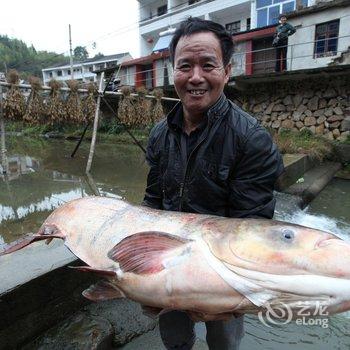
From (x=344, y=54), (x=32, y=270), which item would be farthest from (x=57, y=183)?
(x=344, y=54)

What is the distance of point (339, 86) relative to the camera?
12.5m

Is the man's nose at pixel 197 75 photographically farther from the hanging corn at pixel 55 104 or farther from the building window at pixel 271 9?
the building window at pixel 271 9

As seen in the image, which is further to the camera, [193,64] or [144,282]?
[193,64]

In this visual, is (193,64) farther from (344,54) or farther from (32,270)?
(344,54)

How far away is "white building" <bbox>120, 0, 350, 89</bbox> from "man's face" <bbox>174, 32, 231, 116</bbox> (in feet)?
13.4

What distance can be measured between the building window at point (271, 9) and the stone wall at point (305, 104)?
812 centimetres

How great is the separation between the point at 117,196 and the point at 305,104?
9.50 metres

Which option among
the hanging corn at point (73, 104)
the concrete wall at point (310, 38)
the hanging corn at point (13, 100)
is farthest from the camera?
the concrete wall at point (310, 38)

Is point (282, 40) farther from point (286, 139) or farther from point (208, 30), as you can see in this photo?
point (208, 30)

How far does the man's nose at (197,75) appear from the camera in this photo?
5.76 ft

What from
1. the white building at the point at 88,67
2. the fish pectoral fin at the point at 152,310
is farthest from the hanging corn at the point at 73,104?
the white building at the point at 88,67

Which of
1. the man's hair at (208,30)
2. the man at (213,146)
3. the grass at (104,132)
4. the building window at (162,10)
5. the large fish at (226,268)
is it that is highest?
the building window at (162,10)

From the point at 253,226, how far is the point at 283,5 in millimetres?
22668

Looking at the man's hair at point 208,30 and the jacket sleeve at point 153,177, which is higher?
the man's hair at point 208,30
